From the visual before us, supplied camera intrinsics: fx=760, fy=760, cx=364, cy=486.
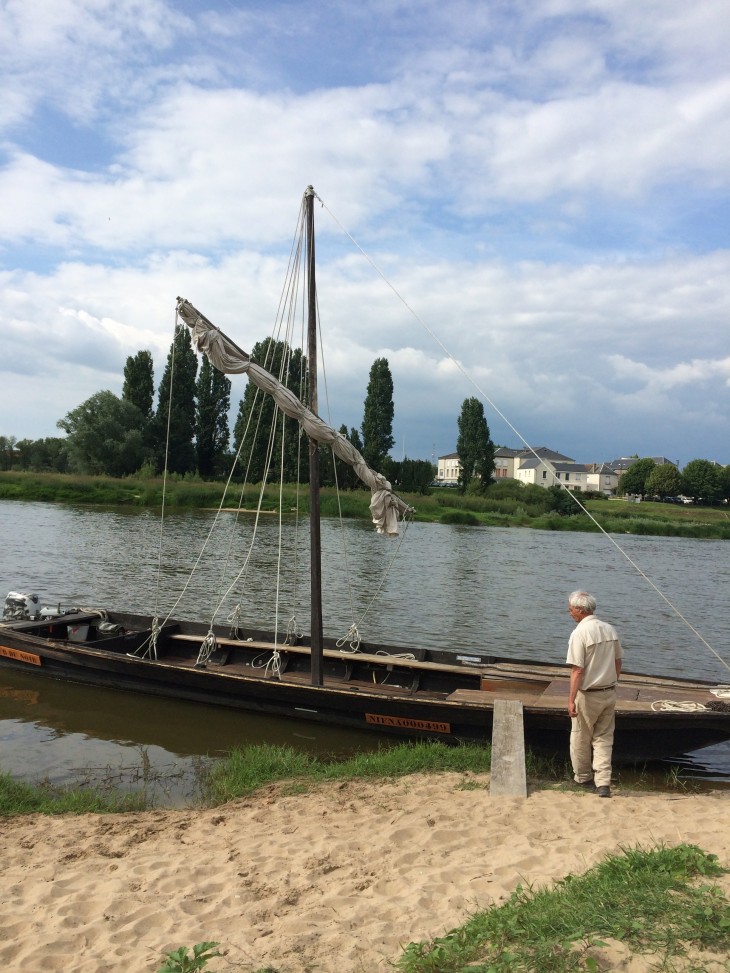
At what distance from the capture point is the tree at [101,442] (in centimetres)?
6731

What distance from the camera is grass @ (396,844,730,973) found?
13.8 feet

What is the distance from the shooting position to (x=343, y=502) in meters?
57.1

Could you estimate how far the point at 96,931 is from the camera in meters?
5.15

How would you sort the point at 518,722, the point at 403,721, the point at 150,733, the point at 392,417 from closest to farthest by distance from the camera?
the point at 518,722 → the point at 403,721 → the point at 150,733 → the point at 392,417

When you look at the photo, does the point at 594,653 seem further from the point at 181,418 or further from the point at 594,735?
the point at 181,418

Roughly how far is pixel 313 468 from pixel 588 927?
28.7ft

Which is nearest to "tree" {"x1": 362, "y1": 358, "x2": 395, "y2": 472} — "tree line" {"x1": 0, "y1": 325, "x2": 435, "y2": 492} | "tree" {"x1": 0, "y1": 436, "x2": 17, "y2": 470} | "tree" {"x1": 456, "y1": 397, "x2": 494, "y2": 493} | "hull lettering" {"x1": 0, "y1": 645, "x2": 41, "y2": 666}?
"tree line" {"x1": 0, "y1": 325, "x2": 435, "y2": 492}

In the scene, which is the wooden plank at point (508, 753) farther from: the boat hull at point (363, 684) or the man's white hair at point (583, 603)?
the man's white hair at point (583, 603)

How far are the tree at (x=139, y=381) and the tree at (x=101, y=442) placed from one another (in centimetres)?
418

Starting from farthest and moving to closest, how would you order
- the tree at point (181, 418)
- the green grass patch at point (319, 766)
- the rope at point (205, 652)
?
the tree at point (181, 418)
the rope at point (205, 652)
the green grass patch at point (319, 766)

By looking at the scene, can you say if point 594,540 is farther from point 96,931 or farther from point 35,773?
point 96,931

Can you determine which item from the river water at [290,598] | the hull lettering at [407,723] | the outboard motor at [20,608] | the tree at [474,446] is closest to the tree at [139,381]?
the river water at [290,598]

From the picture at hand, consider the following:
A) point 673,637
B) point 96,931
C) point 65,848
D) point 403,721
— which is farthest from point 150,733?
point 673,637

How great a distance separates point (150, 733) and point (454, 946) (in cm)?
819
